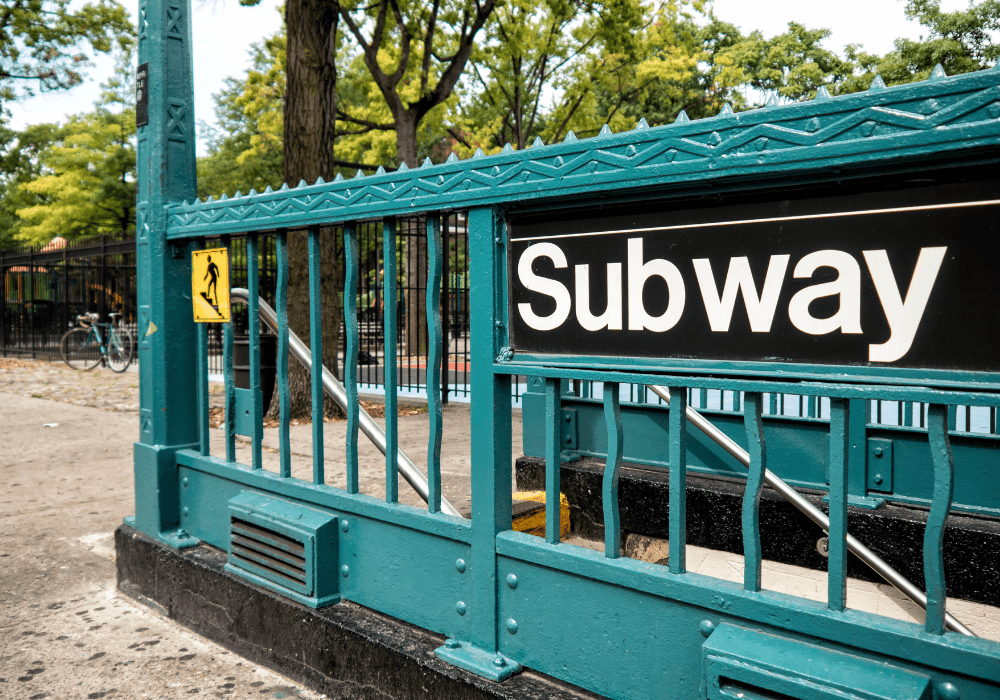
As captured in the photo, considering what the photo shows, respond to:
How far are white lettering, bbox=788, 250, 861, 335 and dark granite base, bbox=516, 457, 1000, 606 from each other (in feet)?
8.19

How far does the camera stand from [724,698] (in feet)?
5.80

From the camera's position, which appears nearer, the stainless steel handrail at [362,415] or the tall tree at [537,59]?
the stainless steel handrail at [362,415]

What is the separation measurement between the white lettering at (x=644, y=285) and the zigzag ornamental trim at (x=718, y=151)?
20 cm

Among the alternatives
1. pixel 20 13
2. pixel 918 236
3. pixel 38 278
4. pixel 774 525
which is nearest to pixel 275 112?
pixel 20 13

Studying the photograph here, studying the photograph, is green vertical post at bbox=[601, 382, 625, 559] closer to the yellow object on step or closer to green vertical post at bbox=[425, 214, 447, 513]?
green vertical post at bbox=[425, 214, 447, 513]

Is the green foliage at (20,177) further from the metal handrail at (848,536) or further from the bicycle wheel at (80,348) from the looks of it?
the metal handrail at (848,536)

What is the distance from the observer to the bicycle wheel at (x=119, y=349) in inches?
677

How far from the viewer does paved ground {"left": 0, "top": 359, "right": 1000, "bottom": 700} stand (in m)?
2.97

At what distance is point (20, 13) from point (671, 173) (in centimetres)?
2718

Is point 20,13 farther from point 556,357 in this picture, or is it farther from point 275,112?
point 556,357

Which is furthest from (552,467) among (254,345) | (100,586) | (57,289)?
(57,289)

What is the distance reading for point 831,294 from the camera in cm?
173

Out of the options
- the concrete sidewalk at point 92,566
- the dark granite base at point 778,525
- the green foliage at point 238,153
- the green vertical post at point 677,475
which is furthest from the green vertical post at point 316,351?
the green foliage at point 238,153

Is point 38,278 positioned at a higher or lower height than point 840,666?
higher
